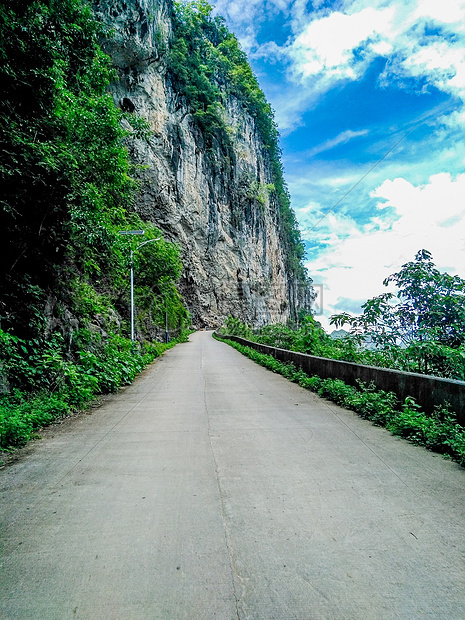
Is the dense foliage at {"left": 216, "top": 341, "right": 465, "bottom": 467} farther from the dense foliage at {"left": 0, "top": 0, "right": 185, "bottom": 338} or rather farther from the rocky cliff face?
the rocky cliff face

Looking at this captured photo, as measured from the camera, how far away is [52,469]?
4289 millimetres

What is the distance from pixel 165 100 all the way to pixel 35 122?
1614 inches

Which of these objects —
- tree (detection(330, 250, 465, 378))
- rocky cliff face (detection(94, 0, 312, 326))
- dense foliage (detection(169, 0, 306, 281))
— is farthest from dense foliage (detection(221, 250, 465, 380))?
dense foliage (detection(169, 0, 306, 281))

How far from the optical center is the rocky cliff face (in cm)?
3759

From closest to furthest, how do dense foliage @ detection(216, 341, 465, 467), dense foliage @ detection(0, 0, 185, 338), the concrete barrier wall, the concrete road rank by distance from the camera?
the concrete road < dense foliage @ detection(216, 341, 465, 467) < the concrete barrier wall < dense foliage @ detection(0, 0, 185, 338)

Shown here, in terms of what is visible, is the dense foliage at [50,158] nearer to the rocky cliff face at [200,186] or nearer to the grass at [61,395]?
the grass at [61,395]

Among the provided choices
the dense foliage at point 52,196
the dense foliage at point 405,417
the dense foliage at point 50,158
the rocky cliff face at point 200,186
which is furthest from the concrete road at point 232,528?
the rocky cliff face at point 200,186

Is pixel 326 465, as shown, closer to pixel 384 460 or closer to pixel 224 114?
pixel 384 460

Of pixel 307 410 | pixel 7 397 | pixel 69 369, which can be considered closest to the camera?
pixel 7 397

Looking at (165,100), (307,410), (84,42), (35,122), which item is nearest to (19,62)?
(35,122)

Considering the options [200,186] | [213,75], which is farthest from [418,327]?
[213,75]

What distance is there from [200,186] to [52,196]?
4539cm

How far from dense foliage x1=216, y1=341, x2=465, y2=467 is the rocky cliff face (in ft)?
86.3

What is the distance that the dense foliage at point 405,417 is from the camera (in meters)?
4.77
